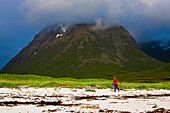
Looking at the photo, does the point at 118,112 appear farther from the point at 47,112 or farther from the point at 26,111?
the point at 26,111

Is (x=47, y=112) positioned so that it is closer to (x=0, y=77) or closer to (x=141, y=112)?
(x=141, y=112)

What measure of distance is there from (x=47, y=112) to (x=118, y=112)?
3.90 meters

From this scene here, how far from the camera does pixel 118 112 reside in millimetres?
10680

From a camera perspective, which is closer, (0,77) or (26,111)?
(26,111)

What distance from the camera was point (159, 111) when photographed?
10750mm

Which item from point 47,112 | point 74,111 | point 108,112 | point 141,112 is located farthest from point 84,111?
point 141,112

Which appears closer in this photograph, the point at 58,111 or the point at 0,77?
the point at 58,111

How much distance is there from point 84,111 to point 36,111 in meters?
2.71

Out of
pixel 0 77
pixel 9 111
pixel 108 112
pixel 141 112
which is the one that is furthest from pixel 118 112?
pixel 0 77

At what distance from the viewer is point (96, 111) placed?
1102 centimetres

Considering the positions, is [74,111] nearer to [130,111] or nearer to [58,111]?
[58,111]

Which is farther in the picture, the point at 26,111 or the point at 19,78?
the point at 19,78

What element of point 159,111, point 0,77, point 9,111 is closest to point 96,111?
point 159,111

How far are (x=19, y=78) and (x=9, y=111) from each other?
5128 centimetres
